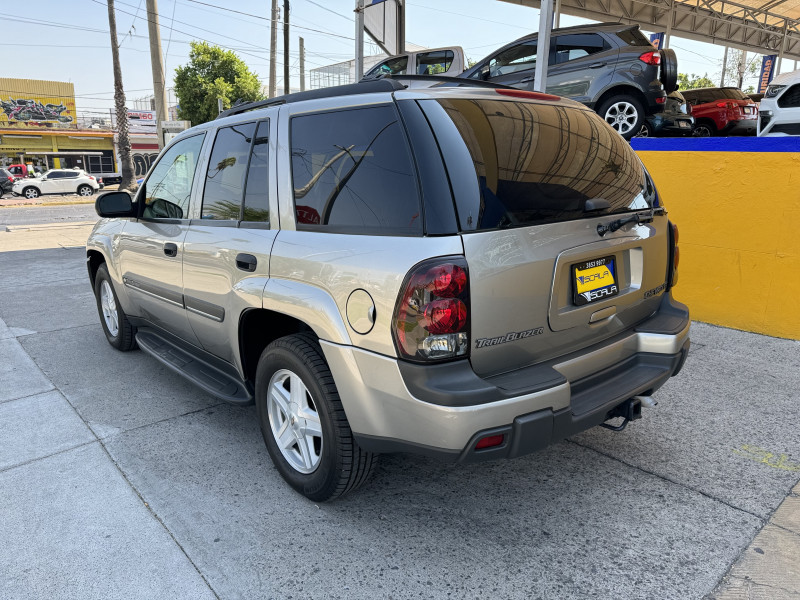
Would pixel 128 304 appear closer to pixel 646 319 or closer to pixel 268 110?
pixel 268 110

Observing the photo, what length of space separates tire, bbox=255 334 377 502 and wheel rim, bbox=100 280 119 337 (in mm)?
2573

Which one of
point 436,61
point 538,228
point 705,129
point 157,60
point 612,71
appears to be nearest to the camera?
point 538,228

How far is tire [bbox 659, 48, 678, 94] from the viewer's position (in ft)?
25.9

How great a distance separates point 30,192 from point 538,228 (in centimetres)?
3348

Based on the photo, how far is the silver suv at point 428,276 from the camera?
2.11m

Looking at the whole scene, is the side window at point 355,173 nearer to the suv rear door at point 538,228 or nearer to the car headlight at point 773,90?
the suv rear door at point 538,228

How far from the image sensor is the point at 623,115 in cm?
829

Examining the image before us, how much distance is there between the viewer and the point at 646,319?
9.57ft

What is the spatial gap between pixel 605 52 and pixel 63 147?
4600cm

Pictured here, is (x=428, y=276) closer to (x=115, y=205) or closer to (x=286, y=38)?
(x=115, y=205)

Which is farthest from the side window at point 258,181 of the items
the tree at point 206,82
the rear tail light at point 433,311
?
the tree at point 206,82

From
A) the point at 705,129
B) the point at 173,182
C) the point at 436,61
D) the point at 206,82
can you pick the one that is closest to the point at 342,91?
the point at 173,182

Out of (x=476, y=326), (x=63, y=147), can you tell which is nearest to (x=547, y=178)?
(x=476, y=326)

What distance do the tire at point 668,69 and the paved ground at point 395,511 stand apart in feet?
17.8
